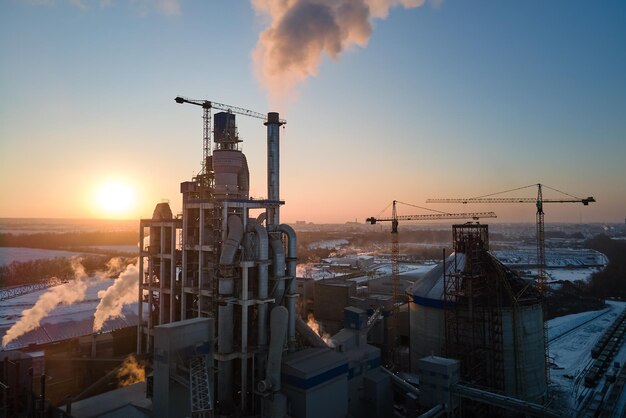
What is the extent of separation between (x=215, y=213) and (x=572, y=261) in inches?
5028

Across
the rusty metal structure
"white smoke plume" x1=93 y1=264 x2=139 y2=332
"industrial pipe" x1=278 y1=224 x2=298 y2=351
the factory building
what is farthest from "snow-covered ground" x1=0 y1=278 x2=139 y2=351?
the rusty metal structure

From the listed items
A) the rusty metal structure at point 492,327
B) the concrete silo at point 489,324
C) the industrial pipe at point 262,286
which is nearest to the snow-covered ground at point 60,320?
the industrial pipe at point 262,286

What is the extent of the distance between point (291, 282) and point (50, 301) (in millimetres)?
41472

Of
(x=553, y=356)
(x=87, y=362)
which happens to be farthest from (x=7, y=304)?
(x=553, y=356)

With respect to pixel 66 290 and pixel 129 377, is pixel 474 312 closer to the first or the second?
pixel 129 377

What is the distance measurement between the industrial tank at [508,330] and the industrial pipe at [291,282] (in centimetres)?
1071

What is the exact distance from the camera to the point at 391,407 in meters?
27.0

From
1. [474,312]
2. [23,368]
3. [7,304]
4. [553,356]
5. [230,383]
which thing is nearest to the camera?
[23,368]

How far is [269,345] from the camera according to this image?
22.5 metres

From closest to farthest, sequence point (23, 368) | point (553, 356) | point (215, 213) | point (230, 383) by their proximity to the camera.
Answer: point (23, 368)
point (230, 383)
point (215, 213)
point (553, 356)

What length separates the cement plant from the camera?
20047 mm

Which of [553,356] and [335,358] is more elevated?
[335,358]

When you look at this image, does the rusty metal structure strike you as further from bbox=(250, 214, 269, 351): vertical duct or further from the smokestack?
the smokestack

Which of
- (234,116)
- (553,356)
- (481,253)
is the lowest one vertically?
(553,356)
